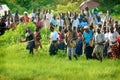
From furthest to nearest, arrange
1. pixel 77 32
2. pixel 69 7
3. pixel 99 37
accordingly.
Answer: pixel 77 32
pixel 69 7
pixel 99 37

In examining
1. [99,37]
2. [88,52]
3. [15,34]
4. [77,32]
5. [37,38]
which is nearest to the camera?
[99,37]

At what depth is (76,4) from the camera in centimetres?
1471

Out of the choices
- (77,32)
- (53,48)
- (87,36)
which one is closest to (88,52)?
(87,36)

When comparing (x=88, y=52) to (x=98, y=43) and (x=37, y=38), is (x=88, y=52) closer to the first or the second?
(x=98, y=43)

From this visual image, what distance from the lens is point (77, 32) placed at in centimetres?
1482

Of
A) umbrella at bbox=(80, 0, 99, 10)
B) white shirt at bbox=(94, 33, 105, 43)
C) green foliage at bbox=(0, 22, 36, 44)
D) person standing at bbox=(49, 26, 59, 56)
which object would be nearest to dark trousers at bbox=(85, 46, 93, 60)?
white shirt at bbox=(94, 33, 105, 43)

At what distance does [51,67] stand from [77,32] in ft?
5.33

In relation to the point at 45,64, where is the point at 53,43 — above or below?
above

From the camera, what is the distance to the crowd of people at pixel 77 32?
14.3 meters

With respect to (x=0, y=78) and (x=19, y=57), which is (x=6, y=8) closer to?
(x=19, y=57)

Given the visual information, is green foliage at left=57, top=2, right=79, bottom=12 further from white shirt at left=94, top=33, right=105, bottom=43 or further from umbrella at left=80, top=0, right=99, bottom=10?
white shirt at left=94, top=33, right=105, bottom=43

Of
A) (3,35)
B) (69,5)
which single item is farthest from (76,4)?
(3,35)

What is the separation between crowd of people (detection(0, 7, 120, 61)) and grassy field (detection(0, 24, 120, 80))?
23 cm

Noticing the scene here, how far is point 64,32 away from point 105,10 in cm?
146
